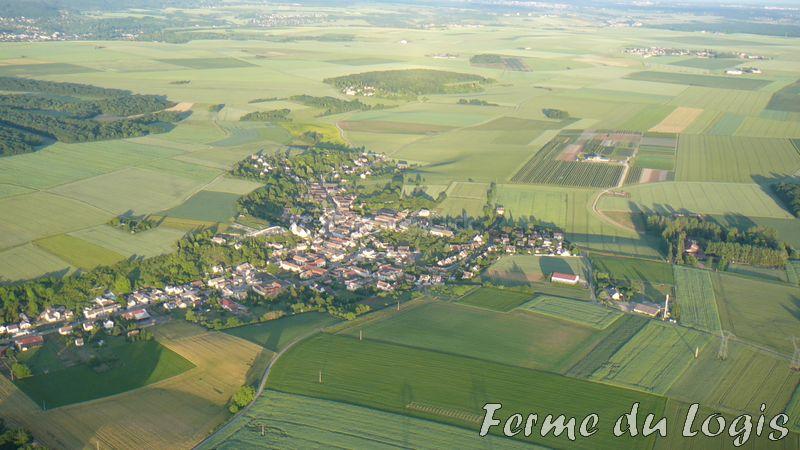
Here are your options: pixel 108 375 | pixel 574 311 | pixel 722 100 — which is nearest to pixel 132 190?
pixel 108 375

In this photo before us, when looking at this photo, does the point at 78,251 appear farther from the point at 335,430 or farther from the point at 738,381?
the point at 738,381

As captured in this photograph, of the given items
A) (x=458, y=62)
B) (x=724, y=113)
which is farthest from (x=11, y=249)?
(x=458, y=62)

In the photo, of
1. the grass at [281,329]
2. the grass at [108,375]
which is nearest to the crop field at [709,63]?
the grass at [281,329]

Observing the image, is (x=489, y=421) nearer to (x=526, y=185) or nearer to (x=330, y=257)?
(x=330, y=257)

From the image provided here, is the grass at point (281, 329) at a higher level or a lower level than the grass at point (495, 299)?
lower

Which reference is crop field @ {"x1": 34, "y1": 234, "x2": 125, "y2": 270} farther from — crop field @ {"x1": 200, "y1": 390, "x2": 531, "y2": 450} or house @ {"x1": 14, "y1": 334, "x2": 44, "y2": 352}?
crop field @ {"x1": 200, "y1": 390, "x2": 531, "y2": 450}

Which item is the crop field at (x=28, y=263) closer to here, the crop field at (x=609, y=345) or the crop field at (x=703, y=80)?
the crop field at (x=609, y=345)
